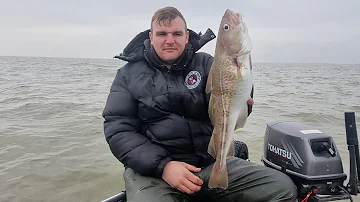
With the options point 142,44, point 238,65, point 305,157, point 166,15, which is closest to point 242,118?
point 238,65

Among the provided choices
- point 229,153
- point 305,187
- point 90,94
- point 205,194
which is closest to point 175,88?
point 229,153

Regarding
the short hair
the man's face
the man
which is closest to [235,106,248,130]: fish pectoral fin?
the man

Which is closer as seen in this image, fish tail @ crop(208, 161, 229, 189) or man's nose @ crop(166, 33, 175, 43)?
fish tail @ crop(208, 161, 229, 189)

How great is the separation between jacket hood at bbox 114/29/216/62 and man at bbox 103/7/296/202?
24mm

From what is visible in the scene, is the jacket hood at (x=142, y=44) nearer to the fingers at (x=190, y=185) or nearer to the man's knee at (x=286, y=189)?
the fingers at (x=190, y=185)

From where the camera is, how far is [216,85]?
8.15 feet

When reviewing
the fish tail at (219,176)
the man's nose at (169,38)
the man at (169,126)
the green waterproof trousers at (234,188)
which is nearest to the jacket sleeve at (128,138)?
the man at (169,126)

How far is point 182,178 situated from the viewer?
273cm

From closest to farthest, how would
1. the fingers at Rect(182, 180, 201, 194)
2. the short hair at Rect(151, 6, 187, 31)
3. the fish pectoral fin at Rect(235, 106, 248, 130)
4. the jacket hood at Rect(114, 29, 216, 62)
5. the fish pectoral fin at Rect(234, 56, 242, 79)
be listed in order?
the fish pectoral fin at Rect(234, 56, 242, 79), the fish pectoral fin at Rect(235, 106, 248, 130), the fingers at Rect(182, 180, 201, 194), the short hair at Rect(151, 6, 187, 31), the jacket hood at Rect(114, 29, 216, 62)

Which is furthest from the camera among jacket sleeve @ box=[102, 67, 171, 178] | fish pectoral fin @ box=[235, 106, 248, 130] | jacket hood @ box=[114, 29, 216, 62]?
jacket hood @ box=[114, 29, 216, 62]

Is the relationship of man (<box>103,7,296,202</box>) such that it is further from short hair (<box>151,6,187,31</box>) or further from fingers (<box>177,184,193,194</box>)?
fingers (<box>177,184,193,194</box>)

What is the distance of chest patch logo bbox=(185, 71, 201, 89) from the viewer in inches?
124

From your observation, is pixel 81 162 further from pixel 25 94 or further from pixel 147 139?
pixel 25 94

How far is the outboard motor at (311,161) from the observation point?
298 cm
